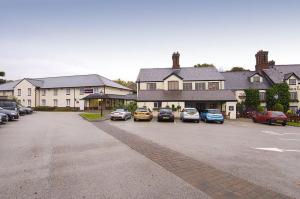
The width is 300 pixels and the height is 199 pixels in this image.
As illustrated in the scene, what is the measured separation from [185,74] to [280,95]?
16108mm

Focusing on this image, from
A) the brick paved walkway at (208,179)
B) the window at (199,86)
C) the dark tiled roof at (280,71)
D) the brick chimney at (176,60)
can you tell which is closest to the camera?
the brick paved walkway at (208,179)

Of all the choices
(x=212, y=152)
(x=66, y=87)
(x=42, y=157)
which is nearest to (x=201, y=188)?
(x=212, y=152)

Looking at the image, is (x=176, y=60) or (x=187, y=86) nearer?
(x=187, y=86)

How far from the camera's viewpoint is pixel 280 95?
1506 inches

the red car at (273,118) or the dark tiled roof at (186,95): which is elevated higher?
the dark tiled roof at (186,95)

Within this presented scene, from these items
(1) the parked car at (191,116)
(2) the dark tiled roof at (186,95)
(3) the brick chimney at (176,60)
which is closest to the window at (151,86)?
(2) the dark tiled roof at (186,95)

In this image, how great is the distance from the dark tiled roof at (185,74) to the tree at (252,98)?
559 cm

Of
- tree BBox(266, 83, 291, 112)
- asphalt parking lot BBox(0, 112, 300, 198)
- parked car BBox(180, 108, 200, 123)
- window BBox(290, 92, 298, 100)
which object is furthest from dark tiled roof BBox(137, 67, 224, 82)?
asphalt parking lot BBox(0, 112, 300, 198)

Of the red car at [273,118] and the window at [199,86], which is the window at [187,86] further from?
the red car at [273,118]

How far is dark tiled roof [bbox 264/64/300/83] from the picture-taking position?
41625 mm

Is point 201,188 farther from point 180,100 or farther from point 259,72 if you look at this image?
point 259,72

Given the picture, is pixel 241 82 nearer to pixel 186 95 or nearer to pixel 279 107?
pixel 279 107

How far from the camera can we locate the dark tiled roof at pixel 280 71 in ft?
137

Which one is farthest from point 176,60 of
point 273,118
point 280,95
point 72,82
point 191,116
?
point 72,82
